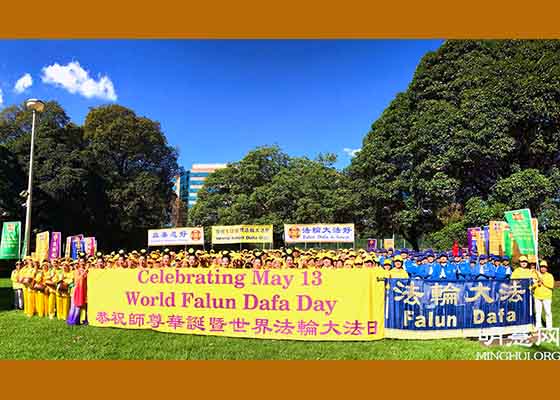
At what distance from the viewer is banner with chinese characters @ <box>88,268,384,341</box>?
8.04m

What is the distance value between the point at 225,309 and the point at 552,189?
15.1 m

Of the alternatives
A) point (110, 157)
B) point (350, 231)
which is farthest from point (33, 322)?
point (110, 157)

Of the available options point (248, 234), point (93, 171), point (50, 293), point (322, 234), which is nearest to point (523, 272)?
point (50, 293)

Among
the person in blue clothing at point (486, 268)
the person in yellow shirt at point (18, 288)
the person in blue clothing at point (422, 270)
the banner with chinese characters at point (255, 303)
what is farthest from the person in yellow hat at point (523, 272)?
the person in yellow shirt at point (18, 288)

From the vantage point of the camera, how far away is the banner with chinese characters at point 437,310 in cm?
801

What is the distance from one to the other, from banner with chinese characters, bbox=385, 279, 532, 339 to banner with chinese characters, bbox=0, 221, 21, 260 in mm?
11033

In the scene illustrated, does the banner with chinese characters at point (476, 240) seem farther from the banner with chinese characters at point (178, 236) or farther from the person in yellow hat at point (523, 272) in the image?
the banner with chinese characters at point (178, 236)

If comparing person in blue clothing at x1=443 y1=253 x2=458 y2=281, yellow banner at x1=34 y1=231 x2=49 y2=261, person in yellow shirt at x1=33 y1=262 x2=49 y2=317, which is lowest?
person in yellow shirt at x1=33 y1=262 x2=49 y2=317

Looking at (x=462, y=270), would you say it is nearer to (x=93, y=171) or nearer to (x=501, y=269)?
(x=501, y=269)

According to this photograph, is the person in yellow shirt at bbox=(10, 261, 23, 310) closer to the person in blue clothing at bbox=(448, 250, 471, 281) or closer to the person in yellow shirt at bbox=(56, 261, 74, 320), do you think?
the person in yellow shirt at bbox=(56, 261, 74, 320)

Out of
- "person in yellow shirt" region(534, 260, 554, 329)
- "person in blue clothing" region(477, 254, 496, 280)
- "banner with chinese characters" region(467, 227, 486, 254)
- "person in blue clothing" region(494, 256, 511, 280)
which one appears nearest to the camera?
"person in yellow shirt" region(534, 260, 554, 329)

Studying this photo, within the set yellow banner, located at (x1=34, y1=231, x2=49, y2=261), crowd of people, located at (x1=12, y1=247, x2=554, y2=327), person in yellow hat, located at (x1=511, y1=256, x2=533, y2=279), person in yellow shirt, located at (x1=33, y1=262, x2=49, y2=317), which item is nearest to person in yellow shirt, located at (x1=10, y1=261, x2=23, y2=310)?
crowd of people, located at (x1=12, y1=247, x2=554, y2=327)

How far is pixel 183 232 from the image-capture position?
2136 cm

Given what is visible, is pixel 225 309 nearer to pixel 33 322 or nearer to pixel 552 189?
pixel 33 322
